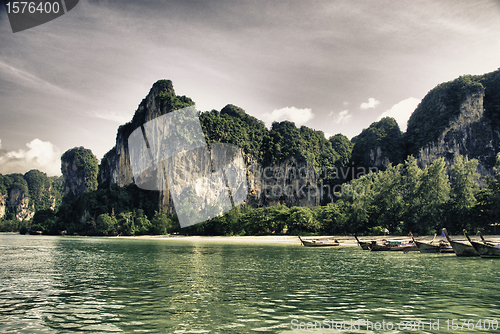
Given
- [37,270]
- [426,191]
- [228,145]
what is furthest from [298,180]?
[37,270]

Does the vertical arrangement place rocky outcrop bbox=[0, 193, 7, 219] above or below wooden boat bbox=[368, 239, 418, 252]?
above

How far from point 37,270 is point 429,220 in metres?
43.8

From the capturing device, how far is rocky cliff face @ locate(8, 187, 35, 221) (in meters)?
157

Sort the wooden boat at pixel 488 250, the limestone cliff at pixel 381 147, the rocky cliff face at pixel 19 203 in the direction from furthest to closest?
1. the rocky cliff face at pixel 19 203
2. the limestone cliff at pixel 381 147
3. the wooden boat at pixel 488 250

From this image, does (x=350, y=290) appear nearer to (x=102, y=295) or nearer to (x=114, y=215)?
(x=102, y=295)

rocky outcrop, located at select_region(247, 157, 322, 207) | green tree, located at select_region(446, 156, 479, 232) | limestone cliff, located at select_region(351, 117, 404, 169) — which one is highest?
limestone cliff, located at select_region(351, 117, 404, 169)

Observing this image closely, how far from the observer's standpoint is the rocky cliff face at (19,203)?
514 feet

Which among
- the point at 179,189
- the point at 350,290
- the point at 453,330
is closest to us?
the point at 453,330

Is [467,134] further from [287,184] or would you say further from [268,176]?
[268,176]

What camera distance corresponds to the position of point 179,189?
9094 cm

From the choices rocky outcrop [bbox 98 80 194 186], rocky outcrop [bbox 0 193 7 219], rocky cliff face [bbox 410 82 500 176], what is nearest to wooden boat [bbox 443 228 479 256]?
rocky cliff face [bbox 410 82 500 176]

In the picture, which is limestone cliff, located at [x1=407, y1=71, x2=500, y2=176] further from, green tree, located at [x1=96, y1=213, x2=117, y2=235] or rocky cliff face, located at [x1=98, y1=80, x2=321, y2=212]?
green tree, located at [x1=96, y1=213, x2=117, y2=235]

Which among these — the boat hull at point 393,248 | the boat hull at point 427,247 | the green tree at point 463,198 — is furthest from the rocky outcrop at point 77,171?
the boat hull at point 427,247

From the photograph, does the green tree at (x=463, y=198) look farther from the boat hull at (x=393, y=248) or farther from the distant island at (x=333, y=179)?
the boat hull at (x=393, y=248)
